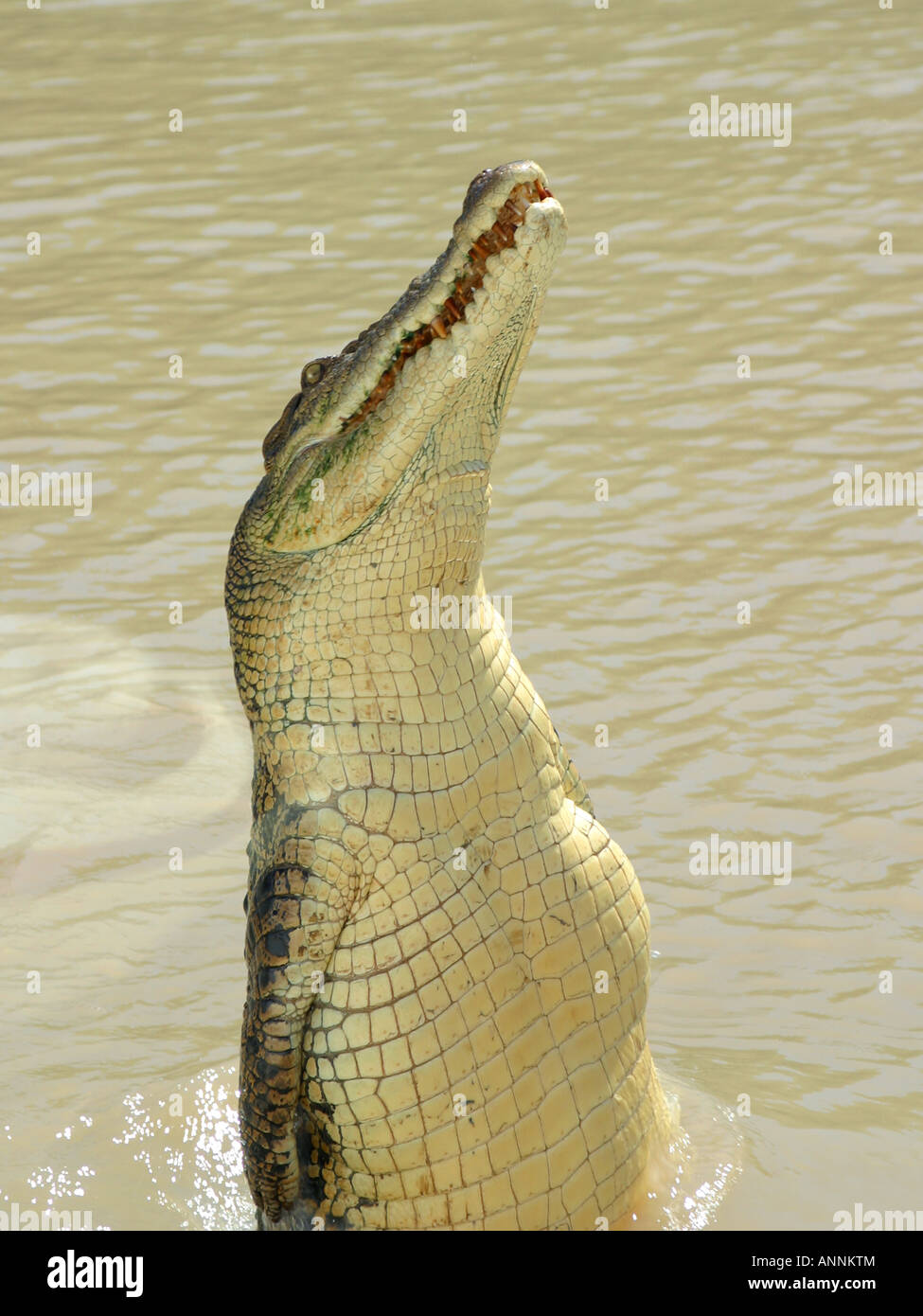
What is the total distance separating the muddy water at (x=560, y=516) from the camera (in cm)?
443

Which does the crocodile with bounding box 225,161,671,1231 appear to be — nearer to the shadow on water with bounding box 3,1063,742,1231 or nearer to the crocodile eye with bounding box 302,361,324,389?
the crocodile eye with bounding box 302,361,324,389

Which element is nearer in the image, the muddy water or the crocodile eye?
the crocodile eye

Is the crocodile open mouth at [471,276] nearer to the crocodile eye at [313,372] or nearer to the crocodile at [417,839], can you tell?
the crocodile at [417,839]

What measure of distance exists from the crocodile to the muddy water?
2.02 feet

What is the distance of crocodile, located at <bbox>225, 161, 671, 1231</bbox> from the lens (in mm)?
3133

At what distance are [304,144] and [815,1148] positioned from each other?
9.46 metres

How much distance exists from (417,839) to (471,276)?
105 cm

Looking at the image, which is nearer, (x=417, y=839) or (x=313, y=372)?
(x=417, y=839)

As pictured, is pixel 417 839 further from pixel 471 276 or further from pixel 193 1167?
pixel 193 1167

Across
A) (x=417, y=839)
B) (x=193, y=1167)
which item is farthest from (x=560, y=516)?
(x=417, y=839)

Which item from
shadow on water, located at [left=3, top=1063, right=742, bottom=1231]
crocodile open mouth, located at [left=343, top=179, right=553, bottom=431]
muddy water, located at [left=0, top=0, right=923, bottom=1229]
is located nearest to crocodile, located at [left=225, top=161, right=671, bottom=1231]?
crocodile open mouth, located at [left=343, top=179, right=553, bottom=431]

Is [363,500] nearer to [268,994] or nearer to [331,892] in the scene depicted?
[331,892]

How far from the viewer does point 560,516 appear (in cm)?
744

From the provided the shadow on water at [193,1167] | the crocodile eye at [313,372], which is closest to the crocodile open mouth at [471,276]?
the crocodile eye at [313,372]
